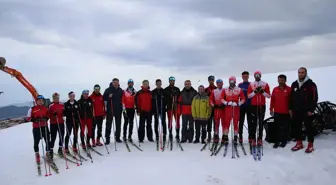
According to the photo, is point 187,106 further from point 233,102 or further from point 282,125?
point 282,125

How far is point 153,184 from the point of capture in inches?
250

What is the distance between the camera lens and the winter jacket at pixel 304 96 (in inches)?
282

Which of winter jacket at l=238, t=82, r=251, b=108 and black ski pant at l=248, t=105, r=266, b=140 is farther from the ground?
winter jacket at l=238, t=82, r=251, b=108

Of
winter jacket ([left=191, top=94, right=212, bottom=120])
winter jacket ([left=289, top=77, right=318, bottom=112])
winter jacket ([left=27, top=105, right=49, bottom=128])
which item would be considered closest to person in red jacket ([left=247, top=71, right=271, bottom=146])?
winter jacket ([left=289, top=77, right=318, bottom=112])

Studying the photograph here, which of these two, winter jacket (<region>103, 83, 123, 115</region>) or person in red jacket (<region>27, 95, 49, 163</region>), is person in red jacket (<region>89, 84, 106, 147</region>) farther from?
person in red jacket (<region>27, 95, 49, 163</region>)

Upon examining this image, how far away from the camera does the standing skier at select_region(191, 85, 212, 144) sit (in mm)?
8672

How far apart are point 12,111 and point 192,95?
231 feet

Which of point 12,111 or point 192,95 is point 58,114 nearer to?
point 192,95

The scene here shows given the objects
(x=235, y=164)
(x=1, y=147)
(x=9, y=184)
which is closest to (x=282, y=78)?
(x=235, y=164)

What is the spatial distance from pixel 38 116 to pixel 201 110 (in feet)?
16.5

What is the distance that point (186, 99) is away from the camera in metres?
9.12

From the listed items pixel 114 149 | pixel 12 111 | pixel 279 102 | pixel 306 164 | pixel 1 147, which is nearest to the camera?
pixel 306 164

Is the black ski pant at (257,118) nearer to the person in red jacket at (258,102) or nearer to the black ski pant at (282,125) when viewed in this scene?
the person in red jacket at (258,102)

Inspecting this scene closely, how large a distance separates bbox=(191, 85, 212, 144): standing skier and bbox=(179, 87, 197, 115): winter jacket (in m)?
0.26
